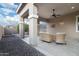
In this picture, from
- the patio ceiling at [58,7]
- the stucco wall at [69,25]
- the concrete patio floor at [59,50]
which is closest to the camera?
the concrete patio floor at [59,50]

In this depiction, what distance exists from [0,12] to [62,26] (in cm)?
684

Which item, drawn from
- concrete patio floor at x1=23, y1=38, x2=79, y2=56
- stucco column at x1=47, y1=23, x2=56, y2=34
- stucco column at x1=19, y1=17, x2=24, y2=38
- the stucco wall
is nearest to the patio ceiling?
the stucco wall

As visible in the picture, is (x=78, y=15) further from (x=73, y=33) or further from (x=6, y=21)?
(x=6, y=21)

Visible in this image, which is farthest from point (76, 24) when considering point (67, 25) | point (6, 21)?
point (6, 21)

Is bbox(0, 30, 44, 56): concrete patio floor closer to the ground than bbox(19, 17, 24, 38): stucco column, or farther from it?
closer to the ground

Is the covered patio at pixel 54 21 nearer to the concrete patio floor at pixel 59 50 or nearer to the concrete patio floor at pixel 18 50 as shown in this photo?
the concrete patio floor at pixel 18 50

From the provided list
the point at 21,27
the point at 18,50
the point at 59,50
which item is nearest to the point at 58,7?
the point at 59,50

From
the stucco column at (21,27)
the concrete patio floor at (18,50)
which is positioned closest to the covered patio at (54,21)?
the stucco column at (21,27)

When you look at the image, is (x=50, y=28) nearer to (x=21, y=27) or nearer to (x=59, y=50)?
(x=21, y=27)

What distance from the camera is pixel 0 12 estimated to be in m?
7.31

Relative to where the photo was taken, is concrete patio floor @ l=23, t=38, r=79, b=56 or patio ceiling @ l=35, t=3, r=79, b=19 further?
patio ceiling @ l=35, t=3, r=79, b=19

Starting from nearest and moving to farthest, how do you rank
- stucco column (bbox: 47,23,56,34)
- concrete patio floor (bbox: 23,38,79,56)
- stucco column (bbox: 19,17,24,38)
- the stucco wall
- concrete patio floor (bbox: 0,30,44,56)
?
concrete patio floor (bbox: 23,38,79,56) → concrete patio floor (bbox: 0,30,44,56) → the stucco wall → stucco column (bbox: 19,17,24,38) → stucco column (bbox: 47,23,56,34)

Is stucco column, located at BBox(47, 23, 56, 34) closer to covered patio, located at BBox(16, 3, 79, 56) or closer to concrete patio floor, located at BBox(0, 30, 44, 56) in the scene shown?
covered patio, located at BBox(16, 3, 79, 56)

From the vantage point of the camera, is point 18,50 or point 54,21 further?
point 54,21
